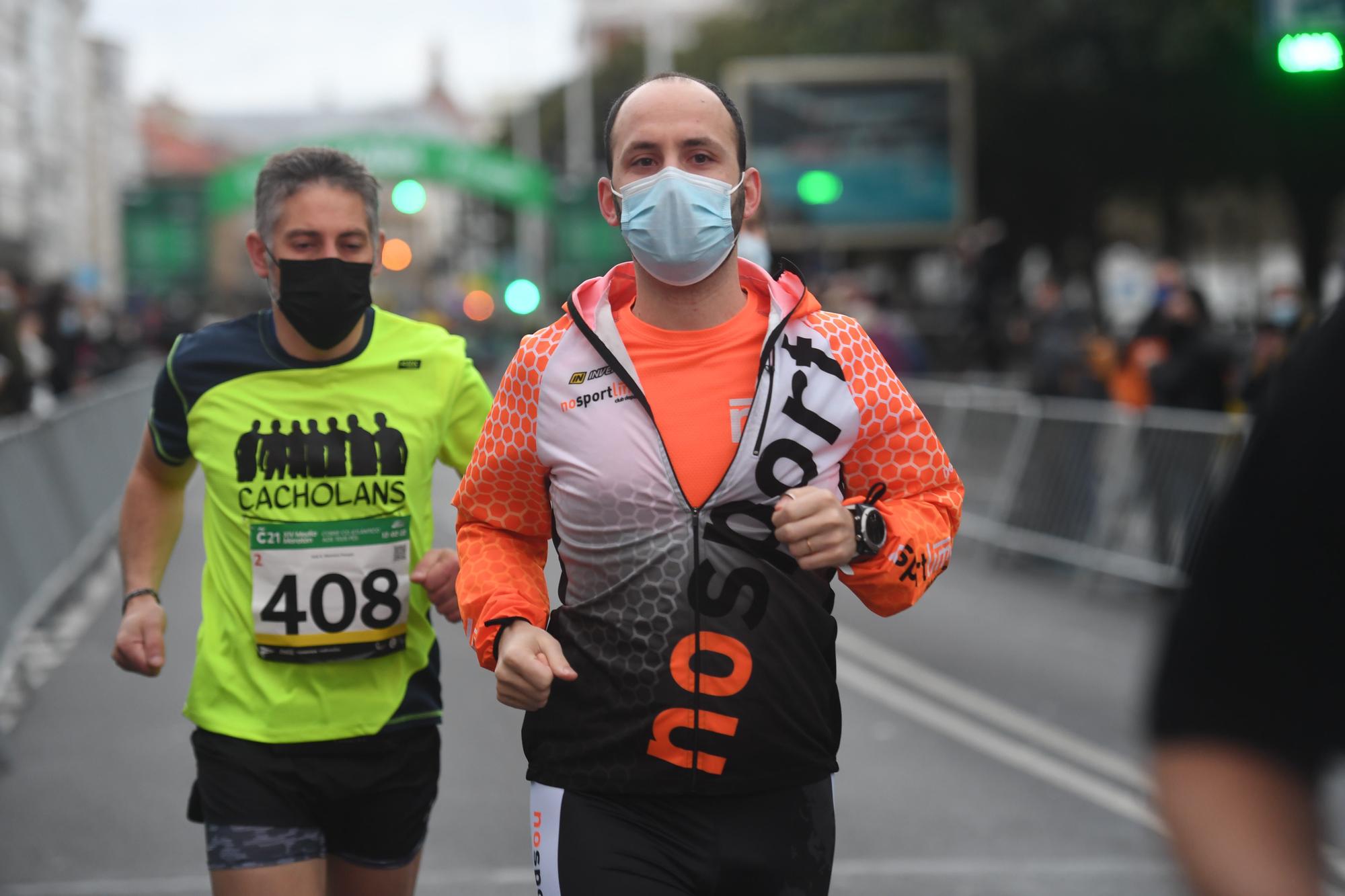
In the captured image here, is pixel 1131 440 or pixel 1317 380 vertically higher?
pixel 1317 380

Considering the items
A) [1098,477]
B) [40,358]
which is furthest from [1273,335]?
[40,358]

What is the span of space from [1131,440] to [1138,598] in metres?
1.03

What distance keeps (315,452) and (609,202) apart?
0.97 meters

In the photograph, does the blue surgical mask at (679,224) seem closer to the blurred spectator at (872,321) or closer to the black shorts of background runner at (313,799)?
the black shorts of background runner at (313,799)

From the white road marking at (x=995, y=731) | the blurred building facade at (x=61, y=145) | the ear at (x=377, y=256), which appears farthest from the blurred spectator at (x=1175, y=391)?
the blurred building facade at (x=61, y=145)

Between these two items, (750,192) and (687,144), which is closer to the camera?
(687,144)

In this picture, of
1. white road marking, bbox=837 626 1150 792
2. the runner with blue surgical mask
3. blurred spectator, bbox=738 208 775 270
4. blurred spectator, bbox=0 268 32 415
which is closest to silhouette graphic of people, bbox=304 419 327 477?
the runner with blue surgical mask

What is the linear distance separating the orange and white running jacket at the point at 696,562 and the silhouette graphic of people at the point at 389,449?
74 cm

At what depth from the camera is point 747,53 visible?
5709 centimetres

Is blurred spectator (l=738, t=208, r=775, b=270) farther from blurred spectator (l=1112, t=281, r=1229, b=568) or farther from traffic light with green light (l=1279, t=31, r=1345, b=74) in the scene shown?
blurred spectator (l=1112, t=281, r=1229, b=568)

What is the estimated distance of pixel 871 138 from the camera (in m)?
29.0

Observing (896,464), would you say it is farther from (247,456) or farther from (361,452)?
(247,456)

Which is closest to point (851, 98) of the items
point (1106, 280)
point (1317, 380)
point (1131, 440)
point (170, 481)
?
point (1131, 440)

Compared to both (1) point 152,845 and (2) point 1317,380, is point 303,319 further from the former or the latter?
(1) point 152,845
